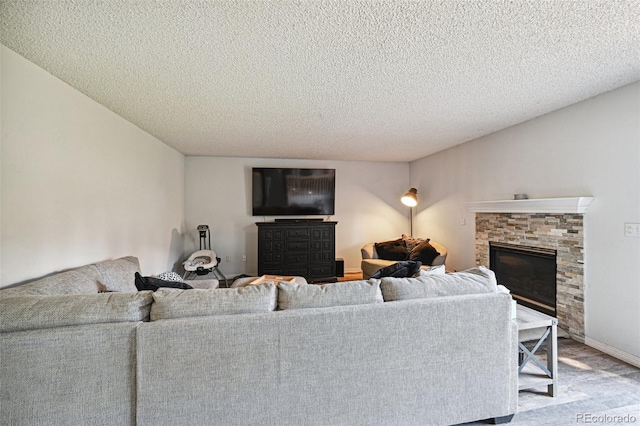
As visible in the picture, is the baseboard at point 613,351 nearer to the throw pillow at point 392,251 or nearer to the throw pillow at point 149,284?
the throw pillow at point 392,251

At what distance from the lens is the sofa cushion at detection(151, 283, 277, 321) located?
4.44ft

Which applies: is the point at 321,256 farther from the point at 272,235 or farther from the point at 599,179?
the point at 599,179

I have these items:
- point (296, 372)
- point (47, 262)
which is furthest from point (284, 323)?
point (47, 262)

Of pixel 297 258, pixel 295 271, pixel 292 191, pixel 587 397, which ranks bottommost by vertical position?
pixel 587 397

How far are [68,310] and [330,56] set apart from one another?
2007mm

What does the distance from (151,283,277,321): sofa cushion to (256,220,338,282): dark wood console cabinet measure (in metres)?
3.32

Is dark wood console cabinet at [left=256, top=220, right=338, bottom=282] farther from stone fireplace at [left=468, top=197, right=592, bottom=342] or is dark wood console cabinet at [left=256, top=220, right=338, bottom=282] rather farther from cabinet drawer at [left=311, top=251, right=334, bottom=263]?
stone fireplace at [left=468, top=197, right=592, bottom=342]

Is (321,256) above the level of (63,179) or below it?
below

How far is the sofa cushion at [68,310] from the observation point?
1.23 metres

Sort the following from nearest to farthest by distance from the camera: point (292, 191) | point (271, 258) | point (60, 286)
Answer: point (60, 286)
point (271, 258)
point (292, 191)

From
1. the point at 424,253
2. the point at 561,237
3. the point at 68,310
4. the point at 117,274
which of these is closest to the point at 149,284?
the point at 68,310

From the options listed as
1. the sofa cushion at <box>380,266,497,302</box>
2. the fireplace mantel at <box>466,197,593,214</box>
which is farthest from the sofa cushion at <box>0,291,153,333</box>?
the fireplace mantel at <box>466,197,593,214</box>

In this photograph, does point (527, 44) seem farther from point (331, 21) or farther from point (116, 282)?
point (116, 282)

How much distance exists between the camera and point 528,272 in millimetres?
3291
